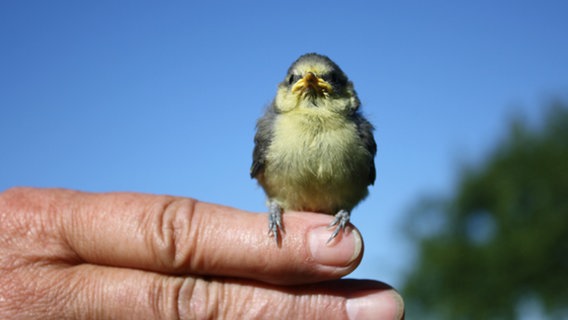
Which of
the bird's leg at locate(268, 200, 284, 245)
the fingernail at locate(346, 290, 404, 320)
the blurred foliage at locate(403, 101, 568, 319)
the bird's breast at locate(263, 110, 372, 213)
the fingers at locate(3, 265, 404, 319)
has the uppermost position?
the bird's breast at locate(263, 110, 372, 213)

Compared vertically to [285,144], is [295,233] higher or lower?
lower

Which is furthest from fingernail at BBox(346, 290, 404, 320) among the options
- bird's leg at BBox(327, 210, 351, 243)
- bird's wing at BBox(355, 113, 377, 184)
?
bird's wing at BBox(355, 113, 377, 184)

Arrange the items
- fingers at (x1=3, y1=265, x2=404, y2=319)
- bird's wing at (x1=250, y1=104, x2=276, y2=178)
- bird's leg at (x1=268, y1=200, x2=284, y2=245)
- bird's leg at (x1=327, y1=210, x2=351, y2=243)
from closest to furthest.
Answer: fingers at (x1=3, y1=265, x2=404, y2=319) → bird's leg at (x1=268, y1=200, x2=284, y2=245) → bird's leg at (x1=327, y1=210, x2=351, y2=243) → bird's wing at (x1=250, y1=104, x2=276, y2=178)

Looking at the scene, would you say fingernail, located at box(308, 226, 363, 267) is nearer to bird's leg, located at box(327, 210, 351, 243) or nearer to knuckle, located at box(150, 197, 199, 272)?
bird's leg, located at box(327, 210, 351, 243)

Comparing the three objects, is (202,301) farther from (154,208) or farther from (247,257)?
(154,208)

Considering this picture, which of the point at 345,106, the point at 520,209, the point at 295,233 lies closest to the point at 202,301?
the point at 295,233

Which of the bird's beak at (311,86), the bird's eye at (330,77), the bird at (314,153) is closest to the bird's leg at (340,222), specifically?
the bird at (314,153)
